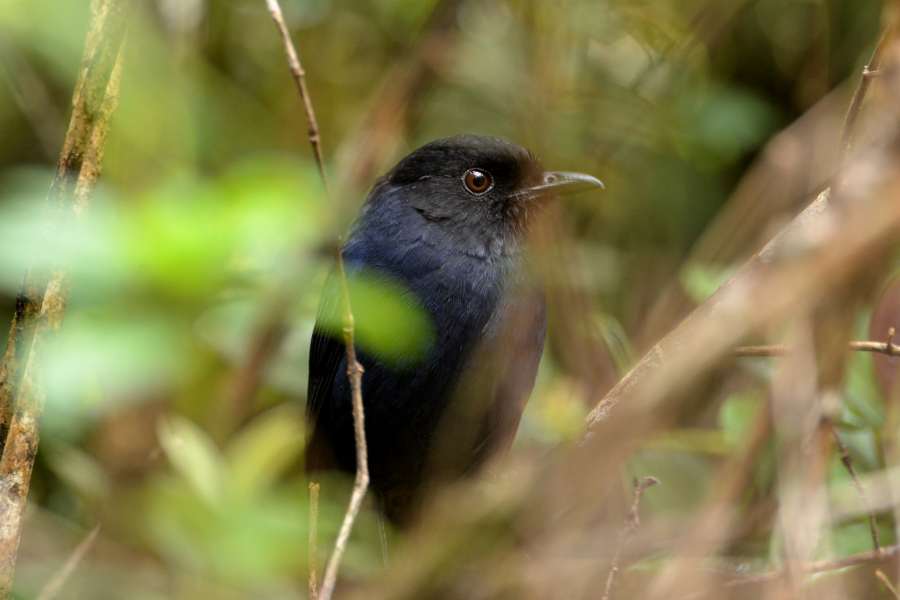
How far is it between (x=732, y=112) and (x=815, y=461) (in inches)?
154

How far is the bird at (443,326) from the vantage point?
375cm

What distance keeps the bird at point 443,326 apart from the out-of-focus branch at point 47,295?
1227mm

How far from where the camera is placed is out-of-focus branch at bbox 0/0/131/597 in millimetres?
2330

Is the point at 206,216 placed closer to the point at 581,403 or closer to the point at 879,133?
the point at 879,133

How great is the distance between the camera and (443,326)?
373 centimetres

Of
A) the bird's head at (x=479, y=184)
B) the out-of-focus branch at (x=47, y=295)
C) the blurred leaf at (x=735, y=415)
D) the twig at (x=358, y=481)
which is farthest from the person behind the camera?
the bird's head at (x=479, y=184)

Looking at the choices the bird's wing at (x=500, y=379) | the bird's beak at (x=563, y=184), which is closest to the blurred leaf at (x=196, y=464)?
the bird's wing at (x=500, y=379)

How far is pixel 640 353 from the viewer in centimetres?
454

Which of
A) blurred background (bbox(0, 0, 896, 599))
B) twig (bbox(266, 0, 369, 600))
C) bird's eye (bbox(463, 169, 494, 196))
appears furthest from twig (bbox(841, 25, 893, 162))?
bird's eye (bbox(463, 169, 494, 196))

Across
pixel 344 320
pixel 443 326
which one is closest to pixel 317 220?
pixel 344 320

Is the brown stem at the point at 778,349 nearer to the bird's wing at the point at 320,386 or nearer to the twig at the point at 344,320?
the twig at the point at 344,320

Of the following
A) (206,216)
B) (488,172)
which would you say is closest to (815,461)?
(206,216)

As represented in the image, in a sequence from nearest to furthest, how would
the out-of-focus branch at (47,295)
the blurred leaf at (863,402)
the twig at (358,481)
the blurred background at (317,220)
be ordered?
the blurred background at (317,220), the twig at (358,481), the out-of-focus branch at (47,295), the blurred leaf at (863,402)

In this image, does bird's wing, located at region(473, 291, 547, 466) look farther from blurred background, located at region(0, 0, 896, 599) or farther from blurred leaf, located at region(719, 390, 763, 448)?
blurred leaf, located at region(719, 390, 763, 448)
